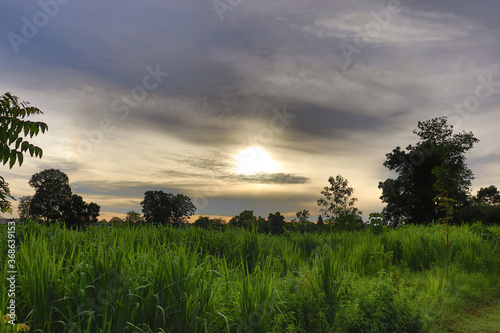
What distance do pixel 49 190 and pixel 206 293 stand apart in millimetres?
40332

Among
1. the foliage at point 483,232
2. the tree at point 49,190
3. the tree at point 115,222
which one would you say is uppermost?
the tree at point 49,190

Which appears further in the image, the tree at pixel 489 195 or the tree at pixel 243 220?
the tree at pixel 489 195

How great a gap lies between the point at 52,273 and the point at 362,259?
8509mm

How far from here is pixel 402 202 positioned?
3959 cm

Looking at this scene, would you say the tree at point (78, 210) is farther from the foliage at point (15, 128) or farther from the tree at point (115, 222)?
the foliage at point (15, 128)

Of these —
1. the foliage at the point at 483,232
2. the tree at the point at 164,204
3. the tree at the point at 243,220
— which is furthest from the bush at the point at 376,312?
the tree at the point at 164,204

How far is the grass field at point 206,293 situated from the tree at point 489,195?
182 feet

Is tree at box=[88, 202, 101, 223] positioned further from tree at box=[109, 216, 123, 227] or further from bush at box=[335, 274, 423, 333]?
bush at box=[335, 274, 423, 333]

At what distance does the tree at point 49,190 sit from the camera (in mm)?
38312

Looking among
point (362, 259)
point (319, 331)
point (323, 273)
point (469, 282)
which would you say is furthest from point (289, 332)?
point (469, 282)

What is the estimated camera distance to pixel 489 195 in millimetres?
57844

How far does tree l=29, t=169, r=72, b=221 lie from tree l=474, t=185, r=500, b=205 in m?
57.3

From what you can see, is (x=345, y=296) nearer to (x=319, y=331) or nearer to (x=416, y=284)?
(x=319, y=331)

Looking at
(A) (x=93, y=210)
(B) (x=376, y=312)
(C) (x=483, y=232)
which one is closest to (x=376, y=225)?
(C) (x=483, y=232)
